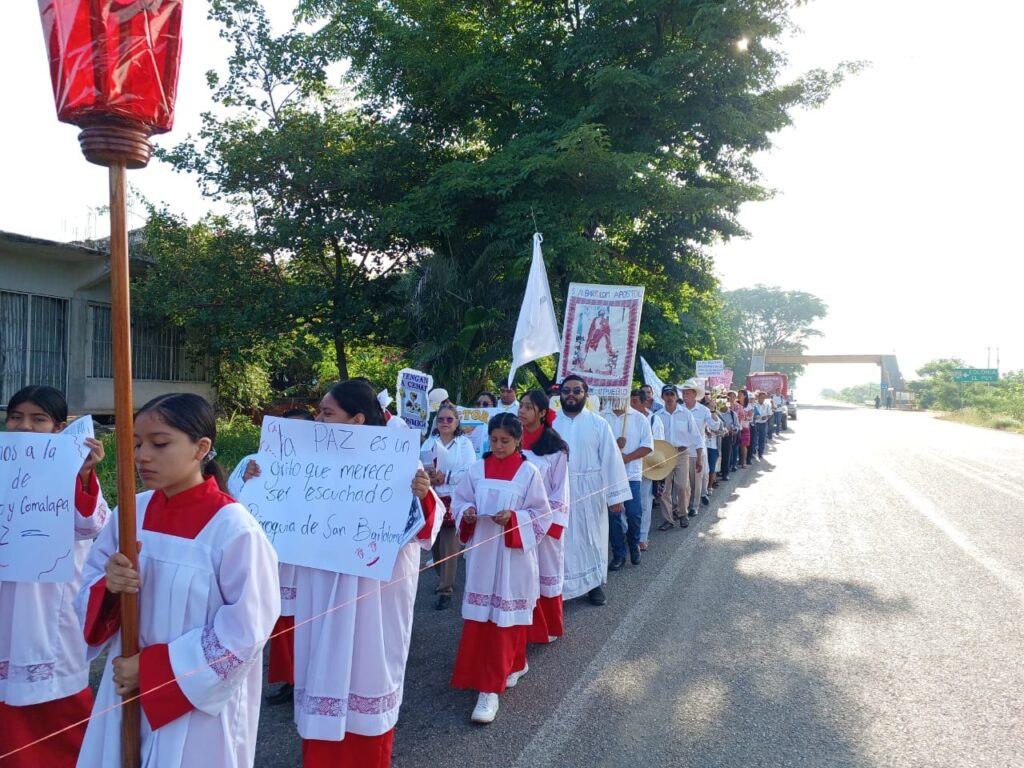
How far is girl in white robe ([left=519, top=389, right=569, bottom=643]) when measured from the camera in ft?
16.5

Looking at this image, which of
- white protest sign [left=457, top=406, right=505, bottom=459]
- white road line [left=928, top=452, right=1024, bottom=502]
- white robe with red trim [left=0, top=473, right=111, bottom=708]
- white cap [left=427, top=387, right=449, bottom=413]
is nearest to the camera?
white robe with red trim [left=0, top=473, right=111, bottom=708]

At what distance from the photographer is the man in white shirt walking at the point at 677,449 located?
10445mm

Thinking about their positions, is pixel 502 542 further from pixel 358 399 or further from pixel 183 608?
pixel 183 608

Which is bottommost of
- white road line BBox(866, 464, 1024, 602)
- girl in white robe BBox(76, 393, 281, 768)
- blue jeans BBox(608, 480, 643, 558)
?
white road line BBox(866, 464, 1024, 602)

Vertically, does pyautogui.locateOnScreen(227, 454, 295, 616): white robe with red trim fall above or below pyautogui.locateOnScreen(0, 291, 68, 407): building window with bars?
below

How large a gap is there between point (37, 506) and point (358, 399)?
1.39m

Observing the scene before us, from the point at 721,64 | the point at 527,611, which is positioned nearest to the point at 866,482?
the point at 721,64

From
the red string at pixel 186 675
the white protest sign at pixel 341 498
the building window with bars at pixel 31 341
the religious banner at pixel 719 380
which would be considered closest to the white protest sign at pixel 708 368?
the religious banner at pixel 719 380

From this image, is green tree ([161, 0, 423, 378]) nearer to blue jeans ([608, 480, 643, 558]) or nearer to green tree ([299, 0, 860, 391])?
green tree ([299, 0, 860, 391])

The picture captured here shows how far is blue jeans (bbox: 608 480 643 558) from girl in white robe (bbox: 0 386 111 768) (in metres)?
5.40

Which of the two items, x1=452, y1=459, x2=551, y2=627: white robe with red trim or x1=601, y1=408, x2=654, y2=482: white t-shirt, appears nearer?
x1=452, y1=459, x2=551, y2=627: white robe with red trim

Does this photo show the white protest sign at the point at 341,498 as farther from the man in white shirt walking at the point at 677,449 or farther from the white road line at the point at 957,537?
the man in white shirt walking at the point at 677,449

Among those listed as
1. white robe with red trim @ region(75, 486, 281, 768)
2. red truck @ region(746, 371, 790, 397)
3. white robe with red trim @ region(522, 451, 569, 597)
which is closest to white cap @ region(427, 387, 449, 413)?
white robe with red trim @ region(522, 451, 569, 597)

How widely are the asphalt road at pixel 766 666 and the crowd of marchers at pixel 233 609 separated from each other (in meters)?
0.33
